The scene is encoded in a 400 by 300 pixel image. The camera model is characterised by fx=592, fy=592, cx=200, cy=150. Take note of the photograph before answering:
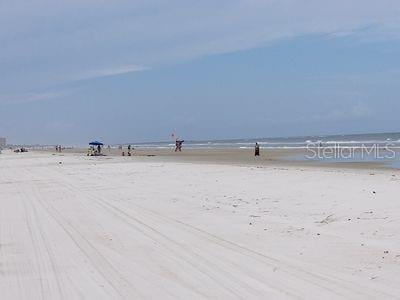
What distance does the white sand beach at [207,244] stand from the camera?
18.5 ft

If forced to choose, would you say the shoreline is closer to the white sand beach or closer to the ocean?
the ocean

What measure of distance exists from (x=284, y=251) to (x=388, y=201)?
14.5 feet

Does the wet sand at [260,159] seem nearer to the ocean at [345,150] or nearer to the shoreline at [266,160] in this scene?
the shoreline at [266,160]

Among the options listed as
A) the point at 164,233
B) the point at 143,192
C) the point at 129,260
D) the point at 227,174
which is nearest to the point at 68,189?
the point at 143,192

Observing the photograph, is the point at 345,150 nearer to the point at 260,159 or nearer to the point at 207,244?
the point at 260,159

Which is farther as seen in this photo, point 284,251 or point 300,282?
point 284,251

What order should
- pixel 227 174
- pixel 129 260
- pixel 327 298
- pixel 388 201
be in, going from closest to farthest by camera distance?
pixel 327 298 < pixel 129 260 < pixel 388 201 < pixel 227 174

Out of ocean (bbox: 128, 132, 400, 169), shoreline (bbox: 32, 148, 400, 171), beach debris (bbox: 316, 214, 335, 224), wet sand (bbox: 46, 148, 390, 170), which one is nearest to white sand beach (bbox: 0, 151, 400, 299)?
beach debris (bbox: 316, 214, 335, 224)

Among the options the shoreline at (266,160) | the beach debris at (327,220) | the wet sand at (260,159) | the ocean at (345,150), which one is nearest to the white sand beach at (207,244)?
the beach debris at (327,220)

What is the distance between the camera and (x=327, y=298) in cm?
516

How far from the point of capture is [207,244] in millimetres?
7844

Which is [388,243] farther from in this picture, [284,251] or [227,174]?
[227,174]

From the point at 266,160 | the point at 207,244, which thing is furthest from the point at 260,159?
the point at 207,244

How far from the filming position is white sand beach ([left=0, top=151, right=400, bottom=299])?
5633 mm
